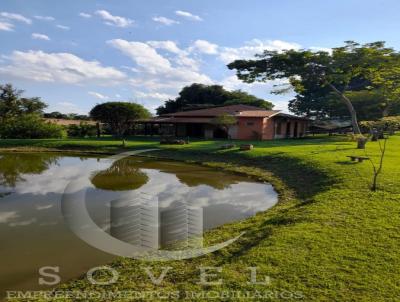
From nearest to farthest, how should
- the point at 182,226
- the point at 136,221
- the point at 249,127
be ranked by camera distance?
the point at 182,226
the point at 136,221
the point at 249,127

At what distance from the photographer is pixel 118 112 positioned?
32.3m

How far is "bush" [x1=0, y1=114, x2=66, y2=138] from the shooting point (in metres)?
34.2

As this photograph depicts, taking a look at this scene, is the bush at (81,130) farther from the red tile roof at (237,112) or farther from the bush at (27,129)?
the red tile roof at (237,112)

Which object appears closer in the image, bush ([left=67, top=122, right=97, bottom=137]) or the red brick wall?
the red brick wall

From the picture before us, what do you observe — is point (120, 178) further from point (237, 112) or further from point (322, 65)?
point (237, 112)

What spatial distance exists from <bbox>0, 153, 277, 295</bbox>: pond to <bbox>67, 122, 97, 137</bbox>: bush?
804 inches

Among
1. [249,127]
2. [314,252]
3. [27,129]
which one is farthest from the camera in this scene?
[27,129]

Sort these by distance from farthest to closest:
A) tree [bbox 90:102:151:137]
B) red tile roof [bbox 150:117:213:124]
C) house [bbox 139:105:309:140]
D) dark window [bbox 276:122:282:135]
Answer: dark window [bbox 276:122:282:135] < red tile roof [bbox 150:117:213:124] < house [bbox 139:105:309:140] < tree [bbox 90:102:151:137]

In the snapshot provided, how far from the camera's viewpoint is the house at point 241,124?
108 feet

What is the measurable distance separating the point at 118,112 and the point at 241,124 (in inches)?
460

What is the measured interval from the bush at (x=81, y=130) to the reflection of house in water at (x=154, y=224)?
31.5 m

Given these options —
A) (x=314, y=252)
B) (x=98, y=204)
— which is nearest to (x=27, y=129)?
(x=98, y=204)

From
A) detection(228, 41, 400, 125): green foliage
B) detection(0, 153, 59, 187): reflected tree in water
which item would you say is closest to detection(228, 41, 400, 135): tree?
detection(228, 41, 400, 125): green foliage

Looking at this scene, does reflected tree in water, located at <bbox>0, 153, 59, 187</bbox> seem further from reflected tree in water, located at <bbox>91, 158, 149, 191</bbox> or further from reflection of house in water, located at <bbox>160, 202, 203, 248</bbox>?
reflection of house in water, located at <bbox>160, 202, 203, 248</bbox>
